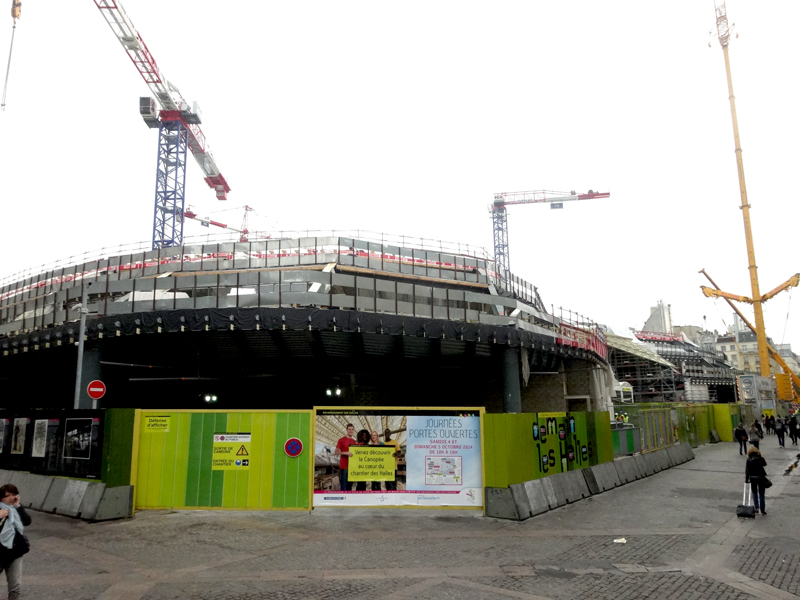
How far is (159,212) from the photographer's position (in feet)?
205

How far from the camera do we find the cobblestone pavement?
7.11m

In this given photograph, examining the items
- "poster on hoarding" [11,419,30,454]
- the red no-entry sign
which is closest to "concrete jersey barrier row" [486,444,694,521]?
"poster on hoarding" [11,419,30,454]

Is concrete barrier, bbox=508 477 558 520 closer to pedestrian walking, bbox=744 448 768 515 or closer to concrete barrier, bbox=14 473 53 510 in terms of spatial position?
pedestrian walking, bbox=744 448 768 515

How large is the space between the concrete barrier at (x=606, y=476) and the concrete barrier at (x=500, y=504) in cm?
462

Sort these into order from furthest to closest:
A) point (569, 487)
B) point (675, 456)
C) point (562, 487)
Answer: point (675, 456), point (569, 487), point (562, 487)

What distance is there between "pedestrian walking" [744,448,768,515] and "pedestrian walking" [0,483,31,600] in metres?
13.1

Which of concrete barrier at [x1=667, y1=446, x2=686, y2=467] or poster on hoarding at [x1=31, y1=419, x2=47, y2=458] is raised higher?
poster on hoarding at [x1=31, y1=419, x2=47, y2=458]

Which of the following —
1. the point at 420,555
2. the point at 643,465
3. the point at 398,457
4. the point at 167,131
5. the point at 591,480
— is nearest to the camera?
the point at 420,555

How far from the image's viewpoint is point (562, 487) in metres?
13.2

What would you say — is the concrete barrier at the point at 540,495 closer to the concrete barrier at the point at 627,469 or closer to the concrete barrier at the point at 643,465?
the concrete barrier at the point at 627,469

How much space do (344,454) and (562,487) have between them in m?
5.39

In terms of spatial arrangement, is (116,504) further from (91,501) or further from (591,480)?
(591,480)

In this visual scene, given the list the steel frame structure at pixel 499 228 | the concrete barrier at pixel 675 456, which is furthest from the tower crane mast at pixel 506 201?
the concrete barrier at pixel 675 456

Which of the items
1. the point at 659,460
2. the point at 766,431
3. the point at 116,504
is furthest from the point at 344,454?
the point at 766,431
